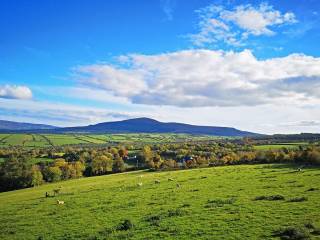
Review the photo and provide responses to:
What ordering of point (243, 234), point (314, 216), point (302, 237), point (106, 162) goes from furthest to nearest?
point (106, 162) < point (314, 216) < point (243, 234) < point (302, 237)

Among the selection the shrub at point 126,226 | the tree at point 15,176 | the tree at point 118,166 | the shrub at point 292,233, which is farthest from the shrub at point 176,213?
the tree at point 118,166

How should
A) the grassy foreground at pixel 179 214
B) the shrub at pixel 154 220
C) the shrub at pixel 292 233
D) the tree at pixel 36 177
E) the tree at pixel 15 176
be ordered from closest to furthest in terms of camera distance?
the shrub at pixel 292 233 → the grassy foreground at pixel 179 214 → the shrub at pixel 154 220 → the tree at pixel 36 177 → the tree at pixel 15 176

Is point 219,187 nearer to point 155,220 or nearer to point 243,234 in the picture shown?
point 155,220

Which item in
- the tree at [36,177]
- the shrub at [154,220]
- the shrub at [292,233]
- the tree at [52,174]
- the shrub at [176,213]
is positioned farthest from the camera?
the tree at [52,174]

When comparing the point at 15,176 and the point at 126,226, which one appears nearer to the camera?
the point at 126,226

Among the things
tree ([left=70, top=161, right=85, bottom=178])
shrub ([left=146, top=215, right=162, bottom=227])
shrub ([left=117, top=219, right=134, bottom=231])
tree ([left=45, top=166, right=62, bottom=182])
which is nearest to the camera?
shrub ([left=117, top=219, right=134, bottom=231])

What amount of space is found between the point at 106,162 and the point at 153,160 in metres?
19.4

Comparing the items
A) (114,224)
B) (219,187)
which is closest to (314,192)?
(219,187)

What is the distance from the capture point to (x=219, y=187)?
148 ft

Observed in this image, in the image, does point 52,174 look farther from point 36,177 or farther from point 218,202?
point 218,202

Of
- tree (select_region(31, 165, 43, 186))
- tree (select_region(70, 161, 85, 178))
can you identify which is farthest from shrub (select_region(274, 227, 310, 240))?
tree (select_region(70, 161, 85, 178))

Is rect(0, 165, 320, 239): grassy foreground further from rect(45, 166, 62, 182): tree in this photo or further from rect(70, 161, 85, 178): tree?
rect(70, 161, 85, 178): tree

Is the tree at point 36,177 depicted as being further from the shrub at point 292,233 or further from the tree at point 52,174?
the shrub at point 292,233

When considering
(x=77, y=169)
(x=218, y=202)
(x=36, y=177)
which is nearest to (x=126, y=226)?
(x=218, y=202)
